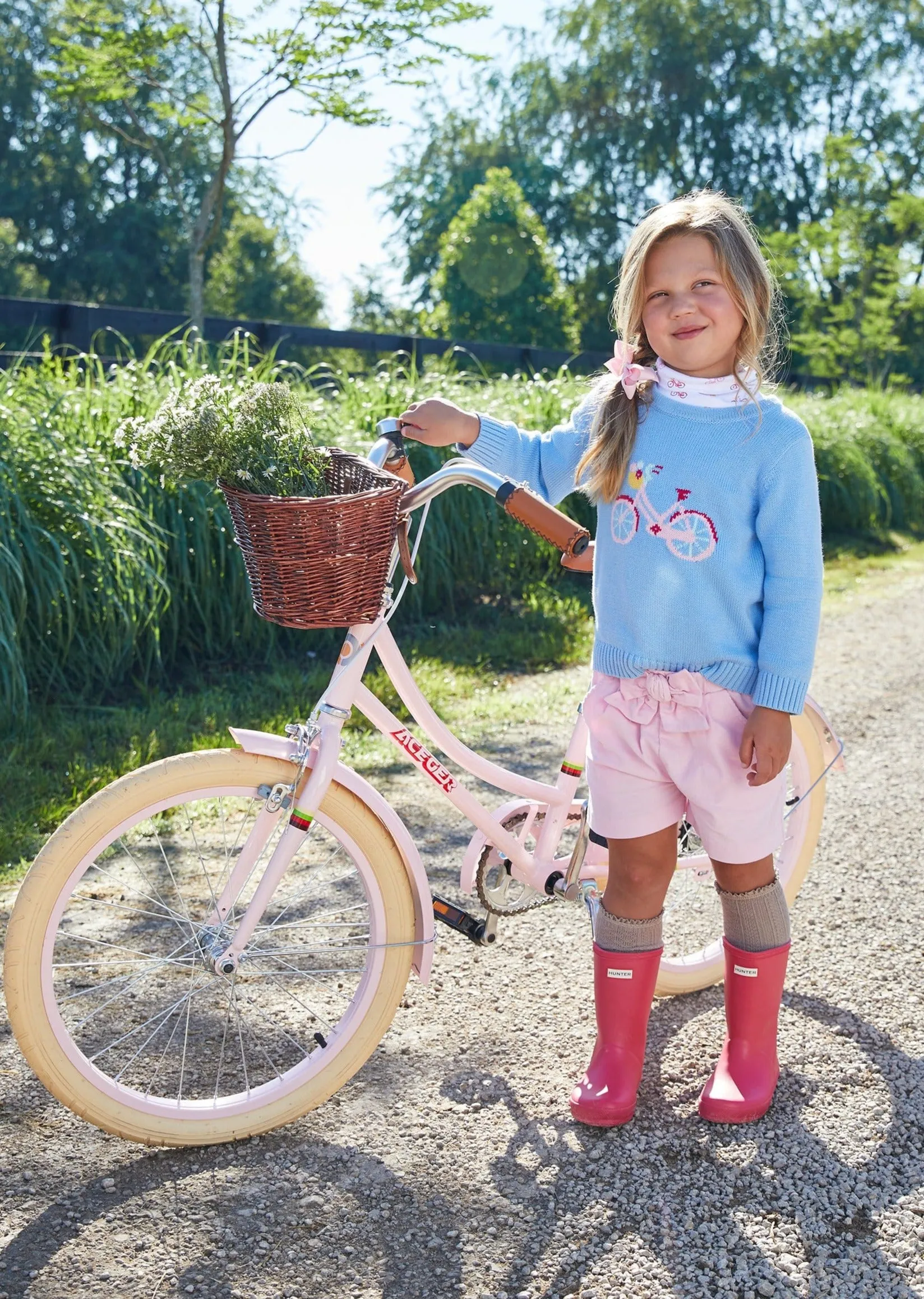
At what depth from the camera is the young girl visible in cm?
213

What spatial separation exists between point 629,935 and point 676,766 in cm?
37

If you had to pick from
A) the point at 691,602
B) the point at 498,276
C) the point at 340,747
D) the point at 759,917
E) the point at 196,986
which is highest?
the point at 498,276

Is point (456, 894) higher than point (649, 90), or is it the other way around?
point (649, 90)

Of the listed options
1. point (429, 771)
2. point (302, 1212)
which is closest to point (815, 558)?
point (429, 771)

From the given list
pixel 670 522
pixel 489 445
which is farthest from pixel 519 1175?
pixel 489 445

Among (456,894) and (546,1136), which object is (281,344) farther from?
(546,1136)

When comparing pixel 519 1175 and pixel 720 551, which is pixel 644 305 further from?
pixel 519 1175

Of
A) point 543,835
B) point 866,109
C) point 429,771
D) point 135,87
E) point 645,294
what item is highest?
point 866,109

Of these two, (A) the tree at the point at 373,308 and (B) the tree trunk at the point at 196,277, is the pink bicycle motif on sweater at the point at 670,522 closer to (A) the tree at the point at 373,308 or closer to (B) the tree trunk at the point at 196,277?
(B) the tree trunk at the point at 196,277

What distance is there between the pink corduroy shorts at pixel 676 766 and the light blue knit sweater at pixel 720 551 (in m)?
0.04

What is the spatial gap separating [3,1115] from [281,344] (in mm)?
6981

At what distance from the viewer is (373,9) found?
786cm

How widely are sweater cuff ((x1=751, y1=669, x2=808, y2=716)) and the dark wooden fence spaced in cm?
454

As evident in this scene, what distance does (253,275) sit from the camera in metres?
31.6
